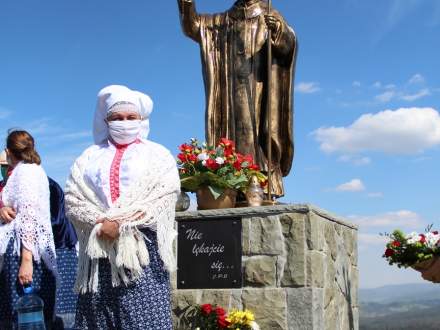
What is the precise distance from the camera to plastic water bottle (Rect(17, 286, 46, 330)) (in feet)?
12.4

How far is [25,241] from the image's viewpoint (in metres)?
4.15

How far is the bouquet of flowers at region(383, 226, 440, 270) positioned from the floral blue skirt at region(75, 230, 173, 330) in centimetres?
256

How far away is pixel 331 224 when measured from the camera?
222 inches

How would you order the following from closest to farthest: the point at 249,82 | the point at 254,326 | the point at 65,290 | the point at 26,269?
the point at 26,269 < the point at 65,290 < the point at 254,326 < the point at 249,82

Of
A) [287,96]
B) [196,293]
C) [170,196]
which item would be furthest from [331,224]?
[170,196]

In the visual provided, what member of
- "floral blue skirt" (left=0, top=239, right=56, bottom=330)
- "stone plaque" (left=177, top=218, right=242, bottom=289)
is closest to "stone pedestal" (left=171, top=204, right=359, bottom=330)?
"stone plaque" (left=177, top=218, right=242, bottom=289)

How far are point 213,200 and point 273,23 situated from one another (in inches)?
73.8

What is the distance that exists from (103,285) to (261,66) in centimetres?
389

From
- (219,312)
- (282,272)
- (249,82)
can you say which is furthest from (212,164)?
(249,82)

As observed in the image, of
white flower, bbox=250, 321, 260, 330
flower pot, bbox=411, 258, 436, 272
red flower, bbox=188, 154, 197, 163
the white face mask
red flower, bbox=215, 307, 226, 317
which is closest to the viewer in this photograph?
the white face mask

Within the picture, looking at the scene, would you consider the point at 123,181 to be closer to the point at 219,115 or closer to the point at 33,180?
the point at 33,180

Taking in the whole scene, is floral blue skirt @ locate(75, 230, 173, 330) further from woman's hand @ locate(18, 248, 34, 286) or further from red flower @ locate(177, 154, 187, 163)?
red flower @ locate(177, 154, 187, 163)

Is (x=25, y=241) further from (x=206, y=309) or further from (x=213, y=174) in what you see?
(x=213, y=174)

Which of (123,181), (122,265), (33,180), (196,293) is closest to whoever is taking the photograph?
(122,265)
